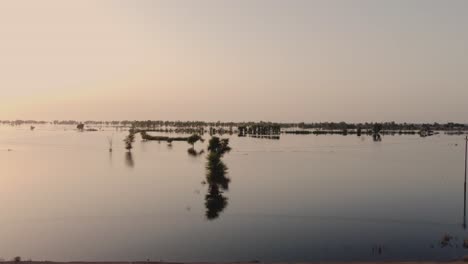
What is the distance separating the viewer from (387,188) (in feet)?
171

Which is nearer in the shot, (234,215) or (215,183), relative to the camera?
(234,215)

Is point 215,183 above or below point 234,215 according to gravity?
above

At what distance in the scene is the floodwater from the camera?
27422 millimetres

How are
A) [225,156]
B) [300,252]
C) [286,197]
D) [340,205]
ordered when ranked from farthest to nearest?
[225,156] → [286,197] → [340,205] → [300,252]

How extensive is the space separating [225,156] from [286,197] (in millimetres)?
48749

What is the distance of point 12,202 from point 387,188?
126 feet

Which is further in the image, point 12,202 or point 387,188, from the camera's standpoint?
point 387,188

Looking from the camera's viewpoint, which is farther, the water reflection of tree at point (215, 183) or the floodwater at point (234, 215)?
the water reflection of tree at point (215, 183)

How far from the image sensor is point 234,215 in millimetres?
37188

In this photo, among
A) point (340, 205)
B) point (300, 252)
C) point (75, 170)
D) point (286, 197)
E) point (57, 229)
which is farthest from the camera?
point (75, 170)

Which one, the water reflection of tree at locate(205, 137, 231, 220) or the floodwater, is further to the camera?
the water reflection of tree at locate(205, 137, 231, 220)

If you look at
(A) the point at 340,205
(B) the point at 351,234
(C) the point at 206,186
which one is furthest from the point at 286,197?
(B) the point at 351,234

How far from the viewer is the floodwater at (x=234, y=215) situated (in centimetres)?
2742

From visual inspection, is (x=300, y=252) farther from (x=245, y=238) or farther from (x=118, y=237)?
(x=118, y=237)
